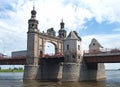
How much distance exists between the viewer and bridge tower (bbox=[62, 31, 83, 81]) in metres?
61.0

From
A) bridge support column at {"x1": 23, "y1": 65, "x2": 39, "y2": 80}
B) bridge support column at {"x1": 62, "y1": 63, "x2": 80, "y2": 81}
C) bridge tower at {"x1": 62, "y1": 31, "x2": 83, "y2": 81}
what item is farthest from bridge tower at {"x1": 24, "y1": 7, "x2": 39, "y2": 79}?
bridge support column at {"x1": 62, "y1": 63, "x2": 80, "y2": 81}

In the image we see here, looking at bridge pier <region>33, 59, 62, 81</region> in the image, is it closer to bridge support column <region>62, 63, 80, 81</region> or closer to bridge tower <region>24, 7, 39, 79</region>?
bridge tower <region>24, 7, 39, 79</region>

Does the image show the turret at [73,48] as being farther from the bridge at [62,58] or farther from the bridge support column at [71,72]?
the bridge support column at [71,72]

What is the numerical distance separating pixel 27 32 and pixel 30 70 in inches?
469

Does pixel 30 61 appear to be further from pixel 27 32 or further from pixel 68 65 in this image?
pixel 68 65

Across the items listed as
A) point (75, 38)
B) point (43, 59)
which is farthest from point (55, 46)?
point (75, 38)

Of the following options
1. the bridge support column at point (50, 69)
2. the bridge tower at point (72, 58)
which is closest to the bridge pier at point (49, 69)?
the bridge support column at point (50, 69)

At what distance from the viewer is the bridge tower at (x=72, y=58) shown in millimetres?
60969

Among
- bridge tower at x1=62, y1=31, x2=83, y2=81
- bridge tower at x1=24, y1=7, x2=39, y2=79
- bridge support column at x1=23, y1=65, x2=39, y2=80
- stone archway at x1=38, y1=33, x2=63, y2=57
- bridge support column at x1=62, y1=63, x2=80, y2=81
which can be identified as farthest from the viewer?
stone archway at x1=38, y1=33, x2=63, y2=57

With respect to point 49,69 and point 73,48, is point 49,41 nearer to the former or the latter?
point 49,69

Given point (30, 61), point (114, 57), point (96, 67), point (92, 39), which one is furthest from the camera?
point (92, 39)

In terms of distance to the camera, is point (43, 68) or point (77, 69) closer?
point (77, 69)

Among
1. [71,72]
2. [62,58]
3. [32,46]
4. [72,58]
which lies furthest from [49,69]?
Answer: [71,72]

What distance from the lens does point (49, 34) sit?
83.8 m
